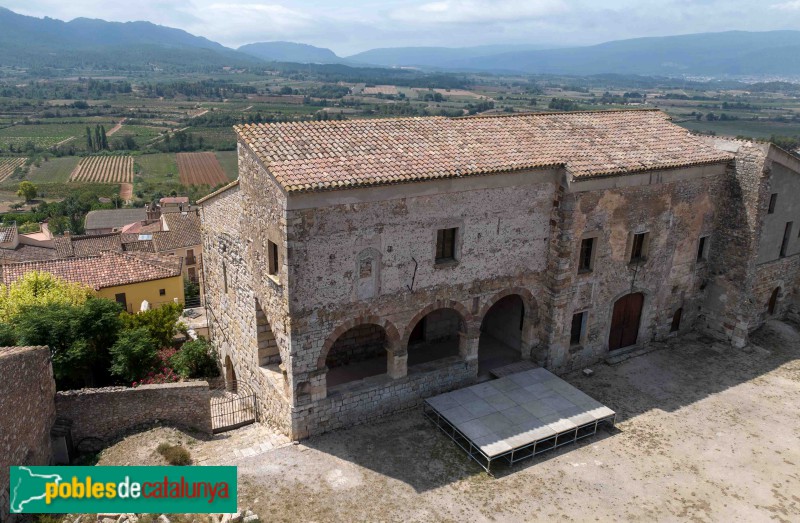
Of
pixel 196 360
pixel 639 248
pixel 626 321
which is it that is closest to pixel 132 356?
pixel 196 360

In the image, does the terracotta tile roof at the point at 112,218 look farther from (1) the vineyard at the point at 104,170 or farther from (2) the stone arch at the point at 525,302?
(2) the stone arch at the point at 525,302

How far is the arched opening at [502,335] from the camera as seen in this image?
2259 centimetres

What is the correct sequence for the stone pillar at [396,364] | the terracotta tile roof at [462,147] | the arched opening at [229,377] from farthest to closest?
the arched opening at [229,377] < the stone pillar at [396,364] < the terracotta tile roof at [462,147]

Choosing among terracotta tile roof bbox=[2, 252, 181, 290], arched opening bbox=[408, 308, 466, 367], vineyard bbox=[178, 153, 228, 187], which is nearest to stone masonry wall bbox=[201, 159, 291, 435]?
arched opening bbox=[408, 308, 466, 367]

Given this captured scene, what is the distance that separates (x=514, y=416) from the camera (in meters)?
18.7

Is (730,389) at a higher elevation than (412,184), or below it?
below

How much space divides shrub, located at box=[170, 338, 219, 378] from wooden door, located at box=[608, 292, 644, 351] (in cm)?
1644

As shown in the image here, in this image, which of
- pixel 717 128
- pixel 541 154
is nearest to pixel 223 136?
pixel 717 128

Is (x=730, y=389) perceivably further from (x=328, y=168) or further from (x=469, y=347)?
(x=328, y=168)

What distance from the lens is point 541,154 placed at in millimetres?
20469

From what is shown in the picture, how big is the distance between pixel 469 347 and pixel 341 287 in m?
Result: 5.58

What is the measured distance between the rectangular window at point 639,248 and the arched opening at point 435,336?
281 inches

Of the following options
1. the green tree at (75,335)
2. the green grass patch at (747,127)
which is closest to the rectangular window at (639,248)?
the green tree at (75,335)

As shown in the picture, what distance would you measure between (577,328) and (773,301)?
11.2 meters
